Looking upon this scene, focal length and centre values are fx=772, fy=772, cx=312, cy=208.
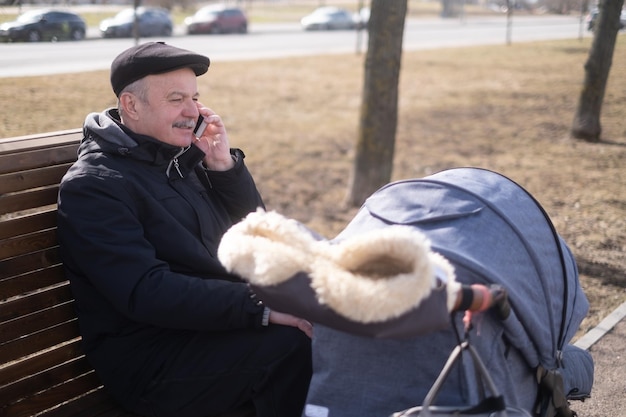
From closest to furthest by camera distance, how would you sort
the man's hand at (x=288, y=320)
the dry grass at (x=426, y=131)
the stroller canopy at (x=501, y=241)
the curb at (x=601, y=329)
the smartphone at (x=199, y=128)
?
the stroller canopy at (x=501, y=241) < the man's hand at (x=288, y=320) < the smartphone at (x=199, y=128) < the curb at (x=601, y=329) < the dry grass at (x=426, y=131)

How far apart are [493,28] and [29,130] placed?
3622 cm

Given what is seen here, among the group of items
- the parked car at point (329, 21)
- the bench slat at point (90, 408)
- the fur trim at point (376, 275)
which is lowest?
the parked car at point (329, 21)

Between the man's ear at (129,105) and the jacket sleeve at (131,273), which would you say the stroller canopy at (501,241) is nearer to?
the jacket sleeve at (131,273)

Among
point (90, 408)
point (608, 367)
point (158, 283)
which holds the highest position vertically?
point (158, 283)

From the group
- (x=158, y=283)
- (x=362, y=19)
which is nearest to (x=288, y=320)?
(x=158, y=283)

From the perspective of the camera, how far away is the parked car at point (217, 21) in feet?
93.1

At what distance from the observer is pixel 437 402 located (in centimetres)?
223

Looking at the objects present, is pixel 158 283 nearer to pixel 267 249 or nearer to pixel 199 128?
pixel 267 249

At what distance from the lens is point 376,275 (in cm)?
208

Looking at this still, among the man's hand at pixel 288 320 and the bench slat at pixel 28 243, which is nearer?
the man's hand at pixel 288 320

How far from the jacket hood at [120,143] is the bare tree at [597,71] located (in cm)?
822

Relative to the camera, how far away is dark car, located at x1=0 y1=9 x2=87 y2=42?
6.13m

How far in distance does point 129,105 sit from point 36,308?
83cm

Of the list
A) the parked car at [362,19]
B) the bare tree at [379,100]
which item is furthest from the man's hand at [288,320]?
the parked car at [362,19]
